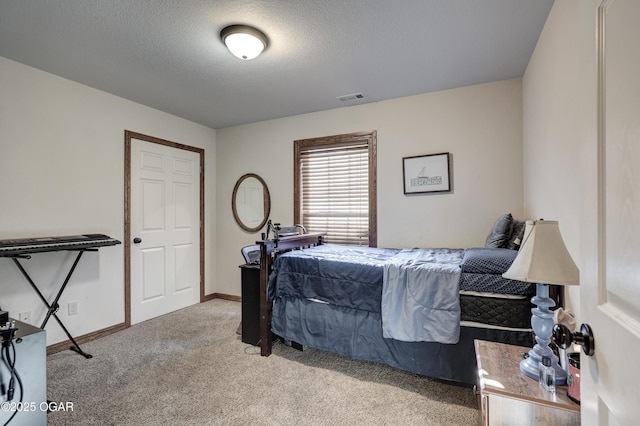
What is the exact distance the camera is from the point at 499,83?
2.94 meters

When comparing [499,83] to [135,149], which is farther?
[135,149]

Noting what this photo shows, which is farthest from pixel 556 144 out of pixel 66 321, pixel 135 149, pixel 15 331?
pixel 66 321

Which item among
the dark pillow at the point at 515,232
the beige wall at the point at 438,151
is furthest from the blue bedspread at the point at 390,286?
the beige wall at the point at 438,151

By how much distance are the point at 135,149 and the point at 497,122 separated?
3.86 m

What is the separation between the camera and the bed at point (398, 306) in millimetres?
1932

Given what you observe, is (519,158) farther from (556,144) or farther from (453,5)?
(453,5)

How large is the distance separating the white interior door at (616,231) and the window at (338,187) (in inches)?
111

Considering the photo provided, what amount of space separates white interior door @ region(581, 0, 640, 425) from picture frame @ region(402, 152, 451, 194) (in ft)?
8.20

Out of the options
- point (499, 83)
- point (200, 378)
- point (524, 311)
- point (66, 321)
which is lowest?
point (200, 378)

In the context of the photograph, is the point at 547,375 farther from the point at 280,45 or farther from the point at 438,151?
the point at 280,45

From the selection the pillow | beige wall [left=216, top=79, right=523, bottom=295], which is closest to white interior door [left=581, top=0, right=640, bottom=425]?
the pillow

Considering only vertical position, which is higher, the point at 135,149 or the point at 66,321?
the point at 135,149

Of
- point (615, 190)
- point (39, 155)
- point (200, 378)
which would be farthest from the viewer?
point (39, 155)

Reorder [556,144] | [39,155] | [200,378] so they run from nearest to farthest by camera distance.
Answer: [556,144] < [200,378] < [39,155]
